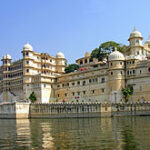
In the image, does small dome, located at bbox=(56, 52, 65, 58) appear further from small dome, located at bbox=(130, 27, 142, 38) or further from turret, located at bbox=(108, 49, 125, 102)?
turret, located at bbox=(108, 49, 125, 102)

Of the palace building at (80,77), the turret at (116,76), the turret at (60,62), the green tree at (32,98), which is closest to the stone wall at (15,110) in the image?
the green tree at (32,98)

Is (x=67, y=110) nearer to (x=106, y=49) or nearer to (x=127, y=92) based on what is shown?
(x=127, y=92)

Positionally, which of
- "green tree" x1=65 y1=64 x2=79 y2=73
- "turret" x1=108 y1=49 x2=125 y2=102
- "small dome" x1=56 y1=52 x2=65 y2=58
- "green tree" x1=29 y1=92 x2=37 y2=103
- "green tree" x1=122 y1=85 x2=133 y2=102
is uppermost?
Answer: "small dome" x1=56 y1=52 x2=65 y2=58

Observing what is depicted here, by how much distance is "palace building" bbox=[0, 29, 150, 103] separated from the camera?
6494cm

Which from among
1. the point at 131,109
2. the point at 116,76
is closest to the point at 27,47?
the point at 116,76

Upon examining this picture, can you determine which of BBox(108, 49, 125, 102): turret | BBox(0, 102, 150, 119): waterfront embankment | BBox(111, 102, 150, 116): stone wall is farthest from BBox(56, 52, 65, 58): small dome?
BBox(111, 102, 150, 116): stone wall

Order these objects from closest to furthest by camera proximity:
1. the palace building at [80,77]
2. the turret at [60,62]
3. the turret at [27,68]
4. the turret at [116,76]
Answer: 1. the palace building at [80,77]
2. the turret at [116,76]
3. the turret at [27,68]
4. the turret at [60,62]

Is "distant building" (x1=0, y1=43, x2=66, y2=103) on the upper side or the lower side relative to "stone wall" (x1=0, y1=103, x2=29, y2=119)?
upper

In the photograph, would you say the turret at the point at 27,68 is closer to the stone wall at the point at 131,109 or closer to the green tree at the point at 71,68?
the green tree at the point at 71,68

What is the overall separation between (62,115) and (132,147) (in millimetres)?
41503

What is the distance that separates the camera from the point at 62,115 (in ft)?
205

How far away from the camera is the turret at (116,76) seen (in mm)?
65062

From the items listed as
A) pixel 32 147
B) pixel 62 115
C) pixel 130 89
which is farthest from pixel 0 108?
pixel 32 147

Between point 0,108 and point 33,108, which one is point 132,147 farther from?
point 0,108
